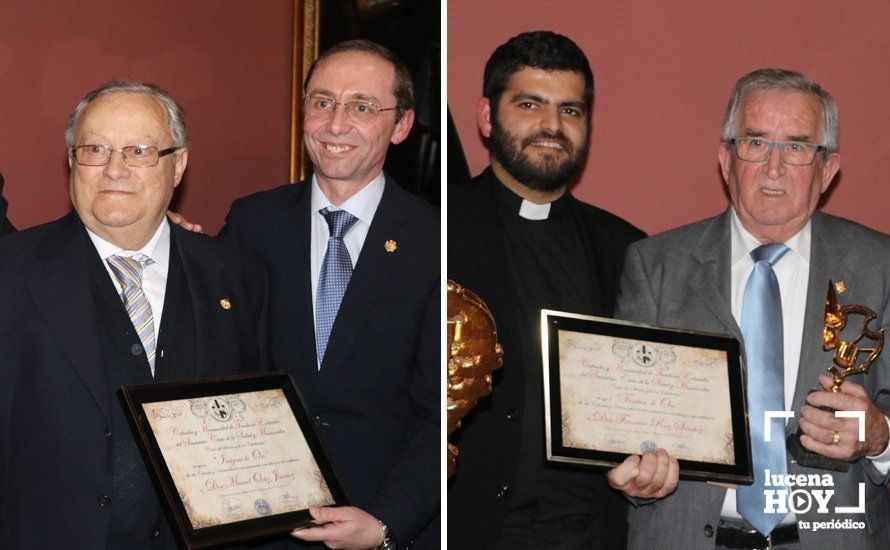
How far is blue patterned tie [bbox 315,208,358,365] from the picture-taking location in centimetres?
269

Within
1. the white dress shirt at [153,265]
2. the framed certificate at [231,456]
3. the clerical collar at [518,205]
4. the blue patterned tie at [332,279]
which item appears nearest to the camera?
the framed certificate at [231,456]

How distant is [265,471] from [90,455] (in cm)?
34

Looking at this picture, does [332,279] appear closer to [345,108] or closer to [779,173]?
[345,108]

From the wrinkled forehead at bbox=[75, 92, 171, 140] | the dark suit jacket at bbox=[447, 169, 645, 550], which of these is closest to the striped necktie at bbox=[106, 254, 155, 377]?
the wrinkled forehead at bbox=[75, 92, 171, 140]

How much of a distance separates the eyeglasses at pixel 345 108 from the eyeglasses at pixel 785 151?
0.91m

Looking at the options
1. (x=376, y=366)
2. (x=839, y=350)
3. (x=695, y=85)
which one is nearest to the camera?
(x=839, y=350)

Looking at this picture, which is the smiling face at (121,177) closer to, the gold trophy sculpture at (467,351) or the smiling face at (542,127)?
the gold trophy sculpture at (467,351)

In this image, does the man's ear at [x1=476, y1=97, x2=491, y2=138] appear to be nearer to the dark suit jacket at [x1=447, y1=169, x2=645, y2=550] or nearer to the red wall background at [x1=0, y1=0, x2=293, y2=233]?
the dark suit jacket at [x1=447, y1=169, x2=645, y2=550]

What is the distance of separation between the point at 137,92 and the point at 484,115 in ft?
3.18

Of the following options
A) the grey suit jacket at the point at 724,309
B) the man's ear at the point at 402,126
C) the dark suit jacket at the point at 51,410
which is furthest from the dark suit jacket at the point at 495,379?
the dark suit jacket at the point at 51,410

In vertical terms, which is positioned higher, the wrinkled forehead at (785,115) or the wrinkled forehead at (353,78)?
the wrinkled forehead at (353,78)

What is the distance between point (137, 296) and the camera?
95.0 inches

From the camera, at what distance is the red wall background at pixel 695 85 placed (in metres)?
3.43

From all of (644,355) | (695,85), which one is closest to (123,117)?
(644,355)
